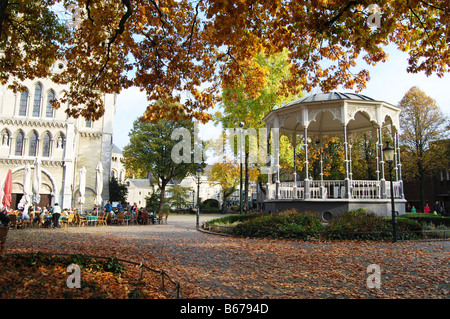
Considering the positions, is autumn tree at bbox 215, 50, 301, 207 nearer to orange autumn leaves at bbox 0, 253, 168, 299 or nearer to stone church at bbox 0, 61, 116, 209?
stone church at bbox 0, 61, 116, 209

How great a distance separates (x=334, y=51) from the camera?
35.9 ft

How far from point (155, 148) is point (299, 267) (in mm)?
40459

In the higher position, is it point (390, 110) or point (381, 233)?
point (390, 110)

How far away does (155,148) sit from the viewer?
46.6 meters

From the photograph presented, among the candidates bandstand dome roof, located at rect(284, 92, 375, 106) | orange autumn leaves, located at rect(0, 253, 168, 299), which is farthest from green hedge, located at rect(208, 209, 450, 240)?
orange autumn leaves, located at rect(0, 253, 168, 299)

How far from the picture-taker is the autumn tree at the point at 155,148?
152 ft

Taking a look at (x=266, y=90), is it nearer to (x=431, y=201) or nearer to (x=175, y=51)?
(x=175, y=51)

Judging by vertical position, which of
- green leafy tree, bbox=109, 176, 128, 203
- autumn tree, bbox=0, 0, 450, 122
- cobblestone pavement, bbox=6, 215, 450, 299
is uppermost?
autumn tree, bbox=0, 0, 450, 122

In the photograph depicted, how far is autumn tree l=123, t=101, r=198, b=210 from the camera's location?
152 feet

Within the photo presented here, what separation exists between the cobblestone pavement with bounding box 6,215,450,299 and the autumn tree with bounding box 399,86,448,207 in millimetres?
26457

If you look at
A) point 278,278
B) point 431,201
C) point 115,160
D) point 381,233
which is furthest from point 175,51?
point 115,160

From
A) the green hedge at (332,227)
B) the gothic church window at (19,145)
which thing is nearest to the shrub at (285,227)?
the green hedge at (332,227)

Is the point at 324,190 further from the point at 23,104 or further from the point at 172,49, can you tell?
the point at 23,104

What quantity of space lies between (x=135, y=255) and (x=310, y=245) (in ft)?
21.7
